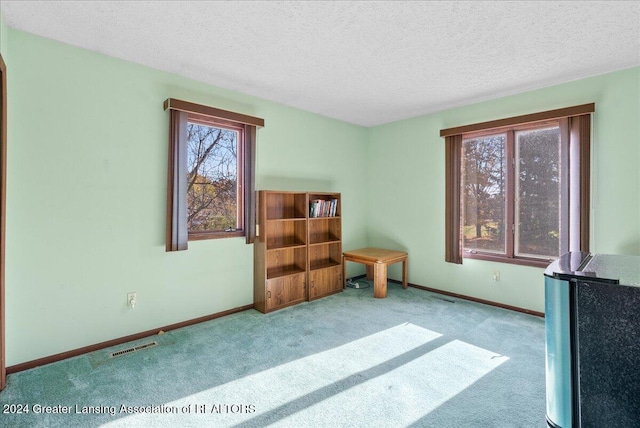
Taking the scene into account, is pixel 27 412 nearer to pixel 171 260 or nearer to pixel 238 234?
pixel 171 260

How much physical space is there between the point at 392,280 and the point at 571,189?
2.43 m

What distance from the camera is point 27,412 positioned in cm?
173

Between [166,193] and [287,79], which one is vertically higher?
[287,79]

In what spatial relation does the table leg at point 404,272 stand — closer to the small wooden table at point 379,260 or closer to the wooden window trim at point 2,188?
the small wooden table at point 379,260

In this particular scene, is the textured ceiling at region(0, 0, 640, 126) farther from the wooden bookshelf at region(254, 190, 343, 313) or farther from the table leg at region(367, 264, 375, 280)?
the table leg at region(367, 264, 375, 280)

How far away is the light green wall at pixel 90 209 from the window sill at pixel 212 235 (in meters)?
0.07

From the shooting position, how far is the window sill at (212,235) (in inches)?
119

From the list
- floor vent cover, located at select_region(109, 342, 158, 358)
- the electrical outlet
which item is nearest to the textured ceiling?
the electrical outlet

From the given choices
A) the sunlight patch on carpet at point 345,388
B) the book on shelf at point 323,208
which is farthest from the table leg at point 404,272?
the sunlight patch on carpet at point 345,388

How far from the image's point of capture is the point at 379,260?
3807mm

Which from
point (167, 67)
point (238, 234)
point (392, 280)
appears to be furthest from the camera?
point (392, 280)

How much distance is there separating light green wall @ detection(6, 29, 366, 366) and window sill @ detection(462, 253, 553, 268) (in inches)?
113

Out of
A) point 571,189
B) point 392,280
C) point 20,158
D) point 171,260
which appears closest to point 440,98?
point 571,189

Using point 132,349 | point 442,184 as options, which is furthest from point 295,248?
point 442,184
